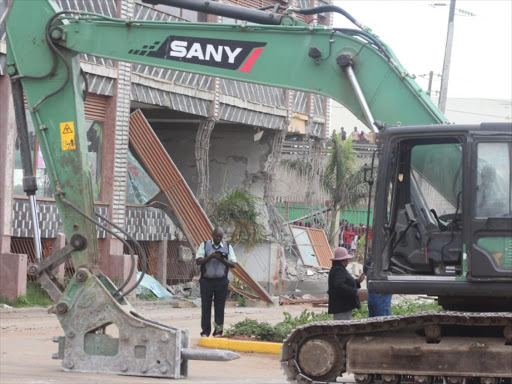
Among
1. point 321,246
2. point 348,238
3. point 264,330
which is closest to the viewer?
point 264,330

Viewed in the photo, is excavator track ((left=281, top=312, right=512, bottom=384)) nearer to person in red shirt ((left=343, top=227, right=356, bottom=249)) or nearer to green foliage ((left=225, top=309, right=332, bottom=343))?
green foliage ((left=225, top=309, right=332, bottom=343))

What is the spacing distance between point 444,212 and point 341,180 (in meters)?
29.2

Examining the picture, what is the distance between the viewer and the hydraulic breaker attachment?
1121 centimetres

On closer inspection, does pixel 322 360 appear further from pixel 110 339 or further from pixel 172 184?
pixel 172 184

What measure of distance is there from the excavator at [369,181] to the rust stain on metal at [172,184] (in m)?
12.4

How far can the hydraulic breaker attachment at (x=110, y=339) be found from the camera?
11.2m

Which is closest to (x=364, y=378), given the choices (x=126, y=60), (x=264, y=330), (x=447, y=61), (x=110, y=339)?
(x=110, y=339)

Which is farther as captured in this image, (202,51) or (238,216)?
(238,216)

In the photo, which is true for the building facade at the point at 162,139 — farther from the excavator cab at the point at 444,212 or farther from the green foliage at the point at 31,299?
the excavator cab at the point at 444,212

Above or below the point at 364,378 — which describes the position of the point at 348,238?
above

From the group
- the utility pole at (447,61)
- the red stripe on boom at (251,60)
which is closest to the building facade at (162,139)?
the utility pole at (447,61)

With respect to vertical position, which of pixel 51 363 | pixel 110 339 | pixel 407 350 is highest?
pixel 407 350

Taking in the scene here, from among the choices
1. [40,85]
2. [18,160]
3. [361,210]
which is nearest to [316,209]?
[361,210]

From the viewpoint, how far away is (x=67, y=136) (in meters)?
11.7
